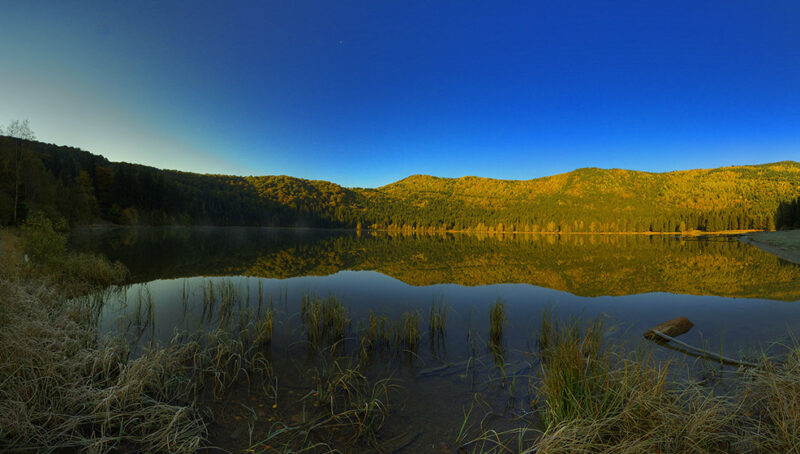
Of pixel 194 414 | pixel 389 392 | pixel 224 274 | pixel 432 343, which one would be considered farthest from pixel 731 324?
pixel 224 274

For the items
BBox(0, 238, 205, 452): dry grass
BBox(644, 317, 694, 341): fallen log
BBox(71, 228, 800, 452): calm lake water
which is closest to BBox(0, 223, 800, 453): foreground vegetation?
BBox(0, 238, 205, 452): dry grass

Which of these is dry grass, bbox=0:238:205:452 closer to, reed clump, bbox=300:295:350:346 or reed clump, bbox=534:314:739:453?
reed clump, bbox=300:295:350:346

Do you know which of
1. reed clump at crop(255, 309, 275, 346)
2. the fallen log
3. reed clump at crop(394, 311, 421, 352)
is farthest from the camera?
the fallen log

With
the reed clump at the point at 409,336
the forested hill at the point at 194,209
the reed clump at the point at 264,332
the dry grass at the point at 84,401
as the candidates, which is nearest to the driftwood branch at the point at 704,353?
the reed clump at the point at 409,336

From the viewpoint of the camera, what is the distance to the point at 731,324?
35.4 ft

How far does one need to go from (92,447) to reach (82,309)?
25.9 feet

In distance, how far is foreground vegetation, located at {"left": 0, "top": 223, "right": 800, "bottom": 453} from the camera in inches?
140

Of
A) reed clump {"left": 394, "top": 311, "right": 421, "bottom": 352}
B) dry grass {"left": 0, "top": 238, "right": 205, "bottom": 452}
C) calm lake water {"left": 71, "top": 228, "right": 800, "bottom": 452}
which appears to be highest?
dry grass {"left": 0, "top": 238, "right": 205, "bottom": 452}

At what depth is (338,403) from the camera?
5395 mm

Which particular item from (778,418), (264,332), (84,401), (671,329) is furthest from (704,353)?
(84,401)

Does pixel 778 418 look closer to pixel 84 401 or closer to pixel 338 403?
pixel 338 403

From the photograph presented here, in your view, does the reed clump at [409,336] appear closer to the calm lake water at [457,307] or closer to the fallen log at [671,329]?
the calm lake water at [457,307]

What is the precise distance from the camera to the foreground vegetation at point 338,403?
355 centimetres

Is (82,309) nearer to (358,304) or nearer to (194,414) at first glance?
(194,414)
